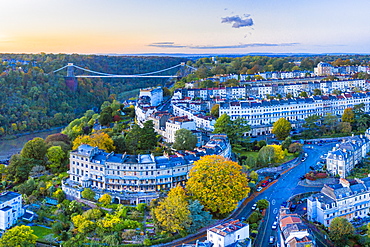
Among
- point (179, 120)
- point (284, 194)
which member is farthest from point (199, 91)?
point (284, 194)

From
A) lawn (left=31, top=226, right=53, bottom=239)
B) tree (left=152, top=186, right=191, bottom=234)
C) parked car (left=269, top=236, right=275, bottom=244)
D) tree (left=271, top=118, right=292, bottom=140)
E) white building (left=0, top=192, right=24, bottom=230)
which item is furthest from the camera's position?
tree (left=271, top=118, right=292, bottom=140)

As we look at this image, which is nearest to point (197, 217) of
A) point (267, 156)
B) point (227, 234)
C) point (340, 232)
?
point (227, 234)

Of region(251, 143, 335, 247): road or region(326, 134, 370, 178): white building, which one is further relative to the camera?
region(326, 134, 370, 178): white building

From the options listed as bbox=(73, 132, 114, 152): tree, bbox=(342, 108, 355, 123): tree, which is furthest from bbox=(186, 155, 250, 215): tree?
bbox=(342, 108, 355, 123): tree

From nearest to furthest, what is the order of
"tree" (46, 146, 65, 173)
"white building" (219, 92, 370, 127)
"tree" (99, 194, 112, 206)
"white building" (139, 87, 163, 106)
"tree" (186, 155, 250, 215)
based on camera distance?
"tree" (186, 155, 250, 215)
"tree" (99, 194, 112, 206)
"tree" (46, 146, 65, 173)
"white building" (219, 92, 370, 127)
"white building" (139, 87, 163, 106)

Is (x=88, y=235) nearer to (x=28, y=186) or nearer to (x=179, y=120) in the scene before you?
(x=28, y=186)

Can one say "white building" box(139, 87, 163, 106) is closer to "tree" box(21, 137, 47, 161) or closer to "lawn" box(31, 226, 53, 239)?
"tree" box(21, 137, 47, 161)
